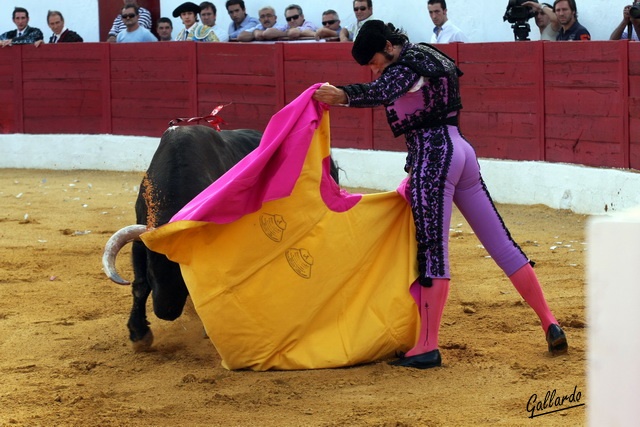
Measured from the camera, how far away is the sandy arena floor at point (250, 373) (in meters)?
2.83

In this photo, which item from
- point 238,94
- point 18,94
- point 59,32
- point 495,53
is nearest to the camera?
point 495,53

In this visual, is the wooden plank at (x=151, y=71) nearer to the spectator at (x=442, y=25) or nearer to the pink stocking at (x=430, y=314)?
the spectator at (x=442, y=25)

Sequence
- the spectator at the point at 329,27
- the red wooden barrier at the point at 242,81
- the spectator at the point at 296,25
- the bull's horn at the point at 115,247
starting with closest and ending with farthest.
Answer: the bull's horn at the point at 115,247, the spectator at the point at 329,27, the spectator at the point at 296,25, the red wooden barrier at the point at 242,81

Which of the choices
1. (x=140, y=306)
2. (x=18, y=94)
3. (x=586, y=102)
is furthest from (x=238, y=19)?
(x=140, y=306)

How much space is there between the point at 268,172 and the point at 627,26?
4.22m

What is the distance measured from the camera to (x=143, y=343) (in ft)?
12.0

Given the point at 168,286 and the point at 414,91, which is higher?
the point at 414,91

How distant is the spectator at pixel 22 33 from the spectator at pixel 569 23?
18.2ft

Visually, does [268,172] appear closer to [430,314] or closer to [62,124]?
[430,314]

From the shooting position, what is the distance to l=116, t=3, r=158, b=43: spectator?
992 centimetres

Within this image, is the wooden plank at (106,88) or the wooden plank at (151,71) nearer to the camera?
the wooden plank at (151,71)

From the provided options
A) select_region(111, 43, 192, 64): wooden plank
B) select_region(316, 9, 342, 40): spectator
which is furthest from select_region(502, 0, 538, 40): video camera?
select_region(111, 43, 192, 64): wooden plank

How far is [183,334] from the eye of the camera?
3.91 meters
